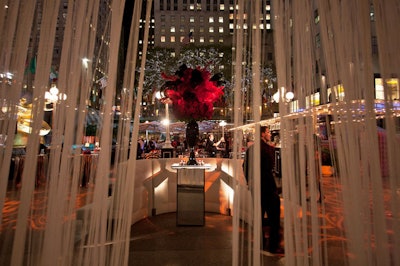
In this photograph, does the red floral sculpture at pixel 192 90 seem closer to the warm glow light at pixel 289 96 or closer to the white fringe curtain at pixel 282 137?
the white fringe curtain at pixel 282 137

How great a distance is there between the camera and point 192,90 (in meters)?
2.24

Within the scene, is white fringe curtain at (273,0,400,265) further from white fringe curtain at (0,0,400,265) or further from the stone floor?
the stone floor

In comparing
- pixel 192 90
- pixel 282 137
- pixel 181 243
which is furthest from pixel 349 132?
pixel 181 243

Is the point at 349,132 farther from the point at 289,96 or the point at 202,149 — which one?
the point at 202,149

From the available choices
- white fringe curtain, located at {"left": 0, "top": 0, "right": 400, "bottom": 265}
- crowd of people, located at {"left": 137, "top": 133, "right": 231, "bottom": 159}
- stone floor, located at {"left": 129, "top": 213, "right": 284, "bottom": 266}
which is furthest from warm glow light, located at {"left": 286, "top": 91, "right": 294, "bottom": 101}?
crowd of people, located at {"left": 137, "top": 133, "right": 231, "bottom": 159}

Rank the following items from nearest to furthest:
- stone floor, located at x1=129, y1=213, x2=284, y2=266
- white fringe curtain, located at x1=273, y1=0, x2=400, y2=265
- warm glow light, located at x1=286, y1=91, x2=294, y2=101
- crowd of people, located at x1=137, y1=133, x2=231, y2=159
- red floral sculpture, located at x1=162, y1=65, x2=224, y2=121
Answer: white fringe curtain, located at x1=273, y1=0, x2=400, y2=265 → warm glow light, located at x1=286, y1=91, x2=294, y2=101 → stone floor, located at x1=129, y1=213, x2=284, y2=266 → red floral sculpture, located at x1=162, y1=65, x2=224, y2=121 → crowd of people, located at x1=137, y1=133, x2=231, y2=159

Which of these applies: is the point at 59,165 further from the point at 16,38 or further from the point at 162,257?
the point at 162,257

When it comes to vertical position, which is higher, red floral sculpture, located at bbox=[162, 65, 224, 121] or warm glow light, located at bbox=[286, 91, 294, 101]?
red floral sculpture, located at bbox=[162, 65, 224, 121]

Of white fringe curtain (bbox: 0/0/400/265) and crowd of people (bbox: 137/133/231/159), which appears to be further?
crowd of people (bbox: 137/133/231/159)

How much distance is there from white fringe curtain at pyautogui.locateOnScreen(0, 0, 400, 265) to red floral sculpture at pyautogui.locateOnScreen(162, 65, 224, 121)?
91 centimetres

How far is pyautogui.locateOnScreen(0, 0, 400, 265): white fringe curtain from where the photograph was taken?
1.17 meters

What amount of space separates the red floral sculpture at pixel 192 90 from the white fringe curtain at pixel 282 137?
2.99 feet

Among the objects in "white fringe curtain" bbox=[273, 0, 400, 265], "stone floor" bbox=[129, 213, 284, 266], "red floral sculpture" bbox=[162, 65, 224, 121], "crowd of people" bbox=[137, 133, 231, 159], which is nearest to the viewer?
"white fringe curtain" bbox=[273, 0, 400, 265]

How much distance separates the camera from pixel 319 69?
4.37 feet
